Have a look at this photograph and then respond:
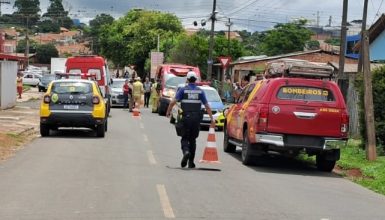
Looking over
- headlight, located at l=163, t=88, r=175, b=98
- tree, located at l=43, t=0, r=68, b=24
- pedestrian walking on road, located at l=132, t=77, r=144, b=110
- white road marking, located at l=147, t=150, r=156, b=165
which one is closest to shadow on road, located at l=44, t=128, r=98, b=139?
white road marking, located at l=147, t=150, r=156, b=165

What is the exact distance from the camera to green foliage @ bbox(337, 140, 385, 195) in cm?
1213

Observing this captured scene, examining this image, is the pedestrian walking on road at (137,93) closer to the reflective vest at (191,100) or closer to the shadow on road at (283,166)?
the shadow on road at (283,166)

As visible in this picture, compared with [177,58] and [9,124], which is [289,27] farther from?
[9,124]

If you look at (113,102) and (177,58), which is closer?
(113,102)

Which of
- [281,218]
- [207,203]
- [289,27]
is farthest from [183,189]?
[289,27]

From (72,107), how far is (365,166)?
26.5 ft

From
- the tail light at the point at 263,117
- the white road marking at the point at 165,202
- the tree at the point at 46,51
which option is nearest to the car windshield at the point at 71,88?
the tail light at the point at 263,117

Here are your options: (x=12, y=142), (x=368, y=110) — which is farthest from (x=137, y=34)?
(x=368, y=110)

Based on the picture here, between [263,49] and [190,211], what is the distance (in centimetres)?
7560

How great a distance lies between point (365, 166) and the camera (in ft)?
46.6

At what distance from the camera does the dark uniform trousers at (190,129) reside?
487 inches

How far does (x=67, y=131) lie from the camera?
66.5ft

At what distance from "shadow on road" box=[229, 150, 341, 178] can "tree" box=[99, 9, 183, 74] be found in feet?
235

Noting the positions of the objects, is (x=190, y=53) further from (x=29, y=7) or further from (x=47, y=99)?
(x=29, y=7)
